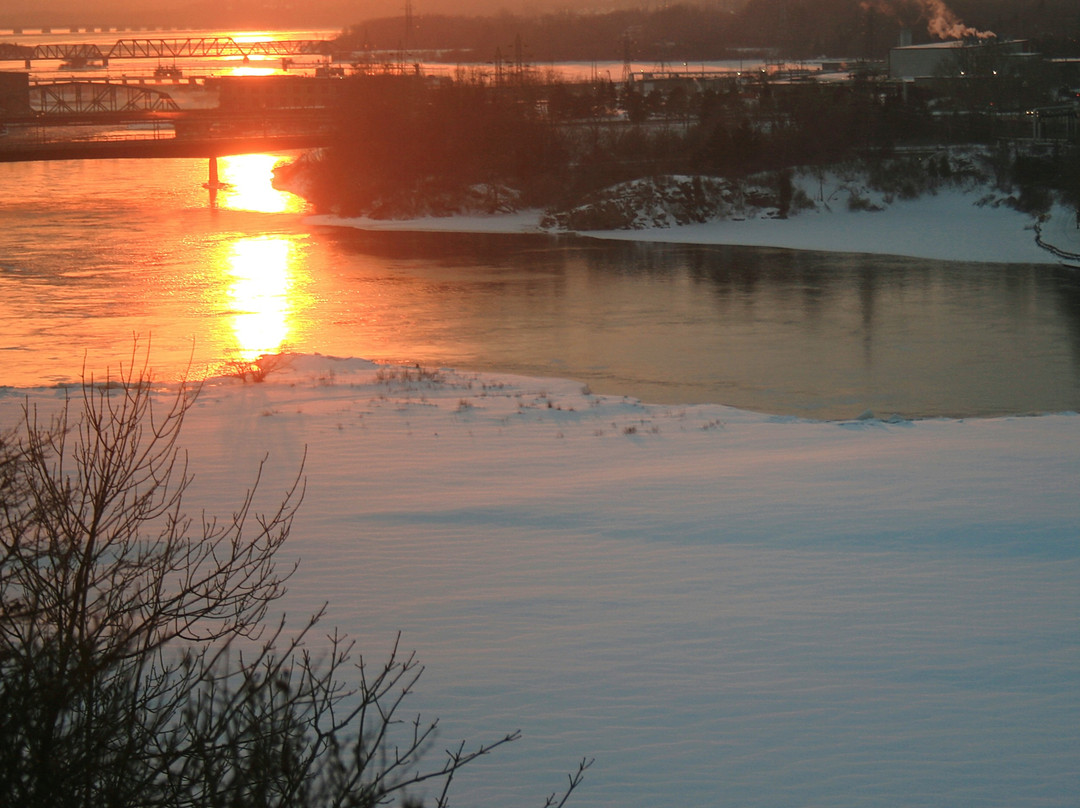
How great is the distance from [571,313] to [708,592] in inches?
614

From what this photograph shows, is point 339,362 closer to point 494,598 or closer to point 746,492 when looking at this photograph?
point 746,492

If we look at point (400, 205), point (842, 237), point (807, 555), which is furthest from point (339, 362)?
point (400, 205)

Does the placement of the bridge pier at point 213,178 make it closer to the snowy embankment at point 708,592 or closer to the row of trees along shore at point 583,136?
the row of trees along shore at point 583,136

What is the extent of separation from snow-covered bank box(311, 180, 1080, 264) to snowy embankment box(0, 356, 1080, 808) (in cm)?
2226

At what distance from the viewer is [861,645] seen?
17.7 ft

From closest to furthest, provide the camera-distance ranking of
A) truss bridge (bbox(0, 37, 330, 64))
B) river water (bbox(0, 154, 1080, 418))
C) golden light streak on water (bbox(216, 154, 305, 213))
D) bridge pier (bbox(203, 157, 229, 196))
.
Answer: river water (bbox(0, 154, 1080, 418)), golden light streak on water (bbox(216, 154, 305, 213)), bridge pier (bbox(203, 157, 229, 196)), truss bridge (bbox(0, 37, 330, 64))

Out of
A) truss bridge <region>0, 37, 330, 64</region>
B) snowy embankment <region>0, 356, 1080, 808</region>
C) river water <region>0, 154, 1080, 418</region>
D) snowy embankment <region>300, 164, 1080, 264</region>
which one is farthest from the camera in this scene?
truss bridge <region>0, 37, 330, 64</region>

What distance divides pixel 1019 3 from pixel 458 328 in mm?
80525

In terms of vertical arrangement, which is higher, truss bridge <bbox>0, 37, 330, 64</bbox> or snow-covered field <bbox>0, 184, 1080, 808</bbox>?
truss bridge <bbox>0, 37, 330, 64</bbox>

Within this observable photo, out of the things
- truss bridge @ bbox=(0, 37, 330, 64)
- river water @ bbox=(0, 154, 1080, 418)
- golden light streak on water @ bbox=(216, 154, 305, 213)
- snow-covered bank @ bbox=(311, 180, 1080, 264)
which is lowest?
river water @ bbox=(0, 154, 1080, 418)

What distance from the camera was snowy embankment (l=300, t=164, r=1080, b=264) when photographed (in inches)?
1341

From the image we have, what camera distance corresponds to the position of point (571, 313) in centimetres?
2152

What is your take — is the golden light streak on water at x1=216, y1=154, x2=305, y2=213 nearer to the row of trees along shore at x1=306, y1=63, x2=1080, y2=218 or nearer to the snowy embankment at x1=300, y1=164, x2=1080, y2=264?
the row of trees along shore at x1=306, y1=63, x2=1080, y2=218

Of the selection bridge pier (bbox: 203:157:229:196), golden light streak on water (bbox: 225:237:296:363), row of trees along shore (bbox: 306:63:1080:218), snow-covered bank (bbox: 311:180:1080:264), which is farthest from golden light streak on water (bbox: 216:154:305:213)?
golden light streak on water (bbox: 225:237:296:363)
